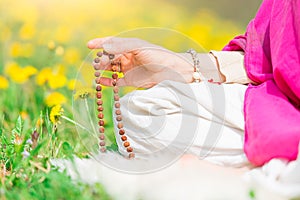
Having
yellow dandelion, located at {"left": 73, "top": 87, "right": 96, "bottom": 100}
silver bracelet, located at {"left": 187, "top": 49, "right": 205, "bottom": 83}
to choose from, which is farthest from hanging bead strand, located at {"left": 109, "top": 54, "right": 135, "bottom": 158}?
silver bracelet, located at {"left": 187, "top": 49, "right": 205, "bottom": 83}

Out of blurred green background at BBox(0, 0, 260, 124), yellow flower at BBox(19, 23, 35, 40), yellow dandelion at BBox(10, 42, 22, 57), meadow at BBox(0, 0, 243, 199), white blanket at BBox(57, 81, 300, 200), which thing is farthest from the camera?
yellow flower at BBox(19, 23, 35, 40)

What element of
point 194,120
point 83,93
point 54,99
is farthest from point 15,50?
point 194,120

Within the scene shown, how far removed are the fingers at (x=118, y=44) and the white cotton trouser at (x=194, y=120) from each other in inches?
5.4

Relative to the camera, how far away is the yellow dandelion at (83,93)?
2.09m

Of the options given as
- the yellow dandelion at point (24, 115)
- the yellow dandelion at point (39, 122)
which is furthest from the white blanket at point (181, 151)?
the yellow dandelion at point (24, 115)

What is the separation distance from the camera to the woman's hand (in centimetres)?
199

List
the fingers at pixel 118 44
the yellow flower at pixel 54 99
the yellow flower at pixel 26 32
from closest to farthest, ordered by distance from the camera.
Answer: the fingers at pixel 118 44
the yellow flower at pixel 54 99
the yellow flower at pixel 26 32

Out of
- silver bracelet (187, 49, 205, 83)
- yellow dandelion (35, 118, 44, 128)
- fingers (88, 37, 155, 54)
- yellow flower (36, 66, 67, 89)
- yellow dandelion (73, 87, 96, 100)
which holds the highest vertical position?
fingers (88, 37, 155, 54)

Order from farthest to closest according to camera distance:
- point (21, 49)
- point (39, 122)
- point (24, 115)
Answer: point (21, 49), point (24, 115), point (39, 122)

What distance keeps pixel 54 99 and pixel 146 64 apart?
0.92m

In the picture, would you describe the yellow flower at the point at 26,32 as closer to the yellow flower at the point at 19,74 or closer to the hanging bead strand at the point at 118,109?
the yellow flower at the point at 19,74

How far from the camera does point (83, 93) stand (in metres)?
2.11

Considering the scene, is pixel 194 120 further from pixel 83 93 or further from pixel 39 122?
pixel 39 122

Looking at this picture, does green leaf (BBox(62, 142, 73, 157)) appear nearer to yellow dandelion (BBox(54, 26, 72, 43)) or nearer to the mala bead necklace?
the mala bead necklace
